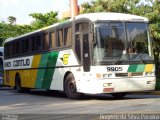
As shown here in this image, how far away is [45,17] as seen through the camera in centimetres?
4819

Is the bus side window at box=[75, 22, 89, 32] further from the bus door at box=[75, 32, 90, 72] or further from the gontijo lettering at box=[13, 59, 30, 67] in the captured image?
the gontijo lettering at box=[13, 59, 30, 67]

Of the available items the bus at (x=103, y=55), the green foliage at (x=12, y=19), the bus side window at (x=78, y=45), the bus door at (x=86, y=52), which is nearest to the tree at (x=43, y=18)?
Answer: the green foliage at (x=12, y=19)

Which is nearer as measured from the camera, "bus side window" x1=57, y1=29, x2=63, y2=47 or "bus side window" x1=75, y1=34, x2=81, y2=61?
"bus side window" x1=75, y1=34, x2=81, y2=61

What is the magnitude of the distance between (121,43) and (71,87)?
2.97 m

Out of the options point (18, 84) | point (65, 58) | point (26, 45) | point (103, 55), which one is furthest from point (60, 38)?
point (18, 84)

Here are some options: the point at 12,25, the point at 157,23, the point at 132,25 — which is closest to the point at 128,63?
the point at 132,25

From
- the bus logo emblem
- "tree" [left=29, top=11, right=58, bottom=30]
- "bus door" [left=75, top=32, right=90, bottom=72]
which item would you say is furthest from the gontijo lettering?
"tree" [left=29, top=11, right=58, bottom=30]

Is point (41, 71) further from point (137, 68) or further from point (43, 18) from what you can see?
point (43, 18)

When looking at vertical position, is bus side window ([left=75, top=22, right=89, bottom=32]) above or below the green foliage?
below

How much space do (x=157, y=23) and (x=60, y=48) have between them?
444 inches

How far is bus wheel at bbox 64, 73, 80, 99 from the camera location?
711 inches

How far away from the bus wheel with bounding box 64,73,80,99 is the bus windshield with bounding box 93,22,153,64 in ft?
6.74

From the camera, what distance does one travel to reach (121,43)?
55.2ft

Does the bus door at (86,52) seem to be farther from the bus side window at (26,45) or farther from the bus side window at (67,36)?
the bus side window at (26,45)
